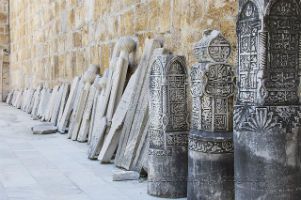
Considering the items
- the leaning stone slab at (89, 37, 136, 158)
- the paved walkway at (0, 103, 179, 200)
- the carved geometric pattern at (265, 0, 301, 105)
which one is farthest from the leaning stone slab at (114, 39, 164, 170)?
the carved geometric pattern at (265, 0, 301, 105)

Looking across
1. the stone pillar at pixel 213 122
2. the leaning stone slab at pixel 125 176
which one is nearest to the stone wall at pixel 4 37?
the leaning stone slab at pixel 125 176

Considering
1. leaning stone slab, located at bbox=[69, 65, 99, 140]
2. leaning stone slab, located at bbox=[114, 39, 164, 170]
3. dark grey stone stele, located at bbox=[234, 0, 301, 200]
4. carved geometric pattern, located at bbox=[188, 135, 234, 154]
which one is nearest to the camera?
dark grey stone stele, located at bbox=[234, 0, 301, 200]

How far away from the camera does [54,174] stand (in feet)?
14.3

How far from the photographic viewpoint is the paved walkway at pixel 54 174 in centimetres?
366

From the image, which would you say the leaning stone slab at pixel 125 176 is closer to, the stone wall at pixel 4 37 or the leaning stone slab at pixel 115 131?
the leaning stone slab at pixel 115 131

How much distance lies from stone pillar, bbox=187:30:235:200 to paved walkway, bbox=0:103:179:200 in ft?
1.84

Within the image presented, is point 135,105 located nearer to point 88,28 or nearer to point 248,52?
point 248,52

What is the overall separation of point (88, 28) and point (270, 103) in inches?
203

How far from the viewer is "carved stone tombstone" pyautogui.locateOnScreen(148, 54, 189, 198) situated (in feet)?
11.6

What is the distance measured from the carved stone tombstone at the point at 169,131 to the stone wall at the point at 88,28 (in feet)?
1.50

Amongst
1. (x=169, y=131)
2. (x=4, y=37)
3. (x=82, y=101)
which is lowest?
(x=169, y=131)

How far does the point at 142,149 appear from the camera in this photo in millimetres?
4297

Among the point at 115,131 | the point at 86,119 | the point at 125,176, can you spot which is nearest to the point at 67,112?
the point at 86,119

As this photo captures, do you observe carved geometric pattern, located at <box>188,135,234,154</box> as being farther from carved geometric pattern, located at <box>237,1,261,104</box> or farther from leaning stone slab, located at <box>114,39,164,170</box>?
leaning stone slab, located at <box>114,39,164,170</box>
